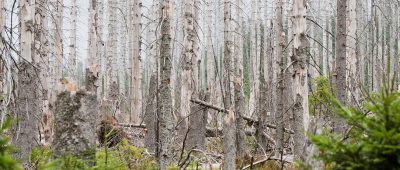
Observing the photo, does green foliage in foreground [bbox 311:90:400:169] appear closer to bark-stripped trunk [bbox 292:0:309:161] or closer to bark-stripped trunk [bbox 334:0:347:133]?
bark-stripped trunk [bbox 292:0:309:161]

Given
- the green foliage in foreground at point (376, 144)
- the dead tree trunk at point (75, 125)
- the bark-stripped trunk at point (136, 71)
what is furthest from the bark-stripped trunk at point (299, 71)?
the bark-stripped trunk at point (136, 71)

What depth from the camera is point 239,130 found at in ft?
27.0

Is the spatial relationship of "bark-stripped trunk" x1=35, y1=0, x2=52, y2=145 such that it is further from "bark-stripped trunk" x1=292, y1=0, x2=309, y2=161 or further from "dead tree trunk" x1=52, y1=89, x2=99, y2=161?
"dead tree trunk" x1=52, y1=89, x2=99, y2=161

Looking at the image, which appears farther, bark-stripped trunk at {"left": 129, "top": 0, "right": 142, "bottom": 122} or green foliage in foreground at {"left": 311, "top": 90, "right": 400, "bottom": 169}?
bark-stripped trunk at {"left": 129, "top": 0, "right": 142, "bottom": 122}

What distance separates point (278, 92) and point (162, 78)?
3509mm

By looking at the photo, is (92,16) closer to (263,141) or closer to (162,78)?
(263,141)

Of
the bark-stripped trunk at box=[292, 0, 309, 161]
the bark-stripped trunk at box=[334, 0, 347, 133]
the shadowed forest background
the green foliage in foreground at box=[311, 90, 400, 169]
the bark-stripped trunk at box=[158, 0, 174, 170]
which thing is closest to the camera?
the green foliage in foreground at box=[311, 90, 400, 169]

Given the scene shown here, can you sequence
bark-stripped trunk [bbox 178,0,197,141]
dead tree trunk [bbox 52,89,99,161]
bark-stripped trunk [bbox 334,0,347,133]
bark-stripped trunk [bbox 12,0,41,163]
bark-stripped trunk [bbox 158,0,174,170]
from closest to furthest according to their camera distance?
dead tree trunk [bbox 52,89,99,161], bark-stripped trunk [bbox 158,0,174,170], bark-stripped trunk [bbox 12,0,41,163], bark-stripped trunk [bbox 334,0,347,133], bark-stripped trunk [bbox 178,0,197,141]

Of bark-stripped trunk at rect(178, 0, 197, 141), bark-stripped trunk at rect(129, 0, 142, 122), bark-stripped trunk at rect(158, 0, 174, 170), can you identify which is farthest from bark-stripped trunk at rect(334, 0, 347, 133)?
bark-stripped trunk at rect(129, 0, 142, 122)

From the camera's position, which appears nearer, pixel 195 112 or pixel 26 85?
pixel 195 112

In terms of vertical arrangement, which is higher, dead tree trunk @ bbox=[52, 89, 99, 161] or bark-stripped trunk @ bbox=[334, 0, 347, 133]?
bark-stripped trunk @ bbox=[334, 0, 347, 133]

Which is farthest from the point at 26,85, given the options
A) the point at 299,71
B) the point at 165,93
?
the point at 299,71

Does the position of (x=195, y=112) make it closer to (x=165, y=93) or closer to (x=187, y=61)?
(x=165, y=93)

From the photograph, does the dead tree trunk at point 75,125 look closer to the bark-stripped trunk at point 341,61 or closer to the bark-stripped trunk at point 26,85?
the bark-stripped trunk at point 26,85
